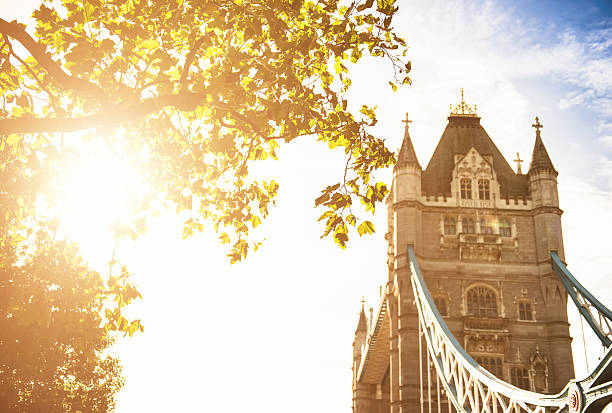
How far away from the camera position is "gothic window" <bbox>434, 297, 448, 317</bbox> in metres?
36.8

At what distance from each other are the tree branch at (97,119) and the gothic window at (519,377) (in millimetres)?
32566

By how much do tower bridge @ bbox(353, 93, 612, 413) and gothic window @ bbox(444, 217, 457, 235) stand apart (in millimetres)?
64

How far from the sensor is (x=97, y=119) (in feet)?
22.1

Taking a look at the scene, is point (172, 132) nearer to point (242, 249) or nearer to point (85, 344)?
point (242, 249)

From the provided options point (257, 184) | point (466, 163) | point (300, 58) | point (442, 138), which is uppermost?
point (442, 138)

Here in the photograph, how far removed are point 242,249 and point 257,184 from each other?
1.12 metres

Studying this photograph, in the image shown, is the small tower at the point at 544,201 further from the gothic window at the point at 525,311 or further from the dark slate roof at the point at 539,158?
the gothic window at the point at 525,311

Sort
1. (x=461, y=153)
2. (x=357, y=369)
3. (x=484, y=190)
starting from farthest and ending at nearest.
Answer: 1. (x=357, y=369)
2. (x=461, y=153)
3. (x=484, y=190)

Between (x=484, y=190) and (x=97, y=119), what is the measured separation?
120 ft

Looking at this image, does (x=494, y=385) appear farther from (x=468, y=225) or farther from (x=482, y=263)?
(x=468, y=225)

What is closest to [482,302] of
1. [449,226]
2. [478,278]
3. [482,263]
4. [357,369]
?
[478,278]

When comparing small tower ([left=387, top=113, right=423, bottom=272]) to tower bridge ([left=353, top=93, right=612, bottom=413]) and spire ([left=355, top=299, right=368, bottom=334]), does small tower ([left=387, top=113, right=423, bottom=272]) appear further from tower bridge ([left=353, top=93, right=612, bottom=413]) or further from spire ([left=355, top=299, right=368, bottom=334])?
spire ([left=355, top=299, right=368, bottom=334])

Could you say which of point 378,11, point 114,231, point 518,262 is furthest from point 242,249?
point 518,262

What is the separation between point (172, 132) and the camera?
32.3 feet
